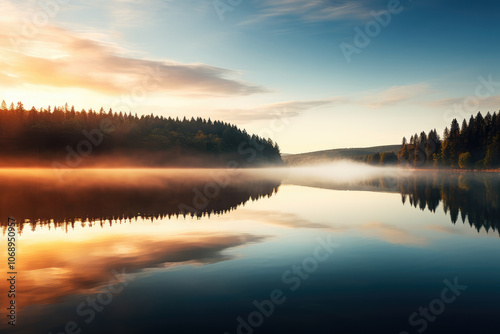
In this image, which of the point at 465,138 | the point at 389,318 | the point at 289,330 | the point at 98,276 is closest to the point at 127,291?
the point at 98,276


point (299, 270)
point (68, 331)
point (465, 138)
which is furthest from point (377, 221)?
point (465, 138)

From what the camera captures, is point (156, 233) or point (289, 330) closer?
point (289, 330)

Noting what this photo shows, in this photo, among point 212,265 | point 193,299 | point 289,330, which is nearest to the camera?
point 289,330

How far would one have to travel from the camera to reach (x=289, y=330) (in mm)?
10406

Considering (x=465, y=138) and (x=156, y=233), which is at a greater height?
(x=465, y=138)

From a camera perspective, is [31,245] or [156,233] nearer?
[31,245]

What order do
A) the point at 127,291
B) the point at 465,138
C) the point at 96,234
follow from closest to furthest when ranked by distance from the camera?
1. the point at 127,291
2. the point at 96,234
3. the point at 465,138

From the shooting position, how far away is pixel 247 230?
26.4m

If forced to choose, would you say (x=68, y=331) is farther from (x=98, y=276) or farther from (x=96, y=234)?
(x=96, y=234)

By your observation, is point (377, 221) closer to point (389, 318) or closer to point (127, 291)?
point (389, 318)

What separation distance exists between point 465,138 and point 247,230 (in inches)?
A: 7829

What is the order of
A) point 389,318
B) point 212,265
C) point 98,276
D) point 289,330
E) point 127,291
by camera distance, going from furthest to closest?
point 212,265 → point 98,276 → point 127,291 → point 389,318 → point 289,330

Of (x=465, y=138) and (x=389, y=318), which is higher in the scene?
(x=465, y=138)

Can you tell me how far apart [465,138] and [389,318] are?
209 meters
